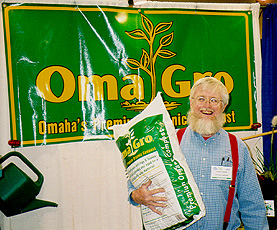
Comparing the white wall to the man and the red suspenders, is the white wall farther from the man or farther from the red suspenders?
the red suspenders

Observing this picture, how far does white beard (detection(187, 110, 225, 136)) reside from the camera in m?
1.83

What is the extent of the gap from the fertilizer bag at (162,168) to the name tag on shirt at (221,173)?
0.17m

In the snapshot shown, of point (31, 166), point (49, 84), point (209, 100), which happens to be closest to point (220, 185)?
point (209, 100)

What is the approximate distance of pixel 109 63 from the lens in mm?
2797

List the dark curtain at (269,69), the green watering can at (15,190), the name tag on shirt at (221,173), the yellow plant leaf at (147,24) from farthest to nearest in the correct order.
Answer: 1. the dark curtain at (269,69)
2. the yellow plant leaf at (147,24)
3. the green watering can at (15,190)
4. the name tag on shirt at (221,173)

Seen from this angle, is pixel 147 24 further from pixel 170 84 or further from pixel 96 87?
pixel 96 87

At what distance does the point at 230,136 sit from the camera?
188 centimetres

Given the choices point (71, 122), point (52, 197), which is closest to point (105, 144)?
point (71, 122)

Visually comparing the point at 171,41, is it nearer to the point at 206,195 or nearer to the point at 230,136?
the point at 230,136

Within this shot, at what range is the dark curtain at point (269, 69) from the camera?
3.12 metres

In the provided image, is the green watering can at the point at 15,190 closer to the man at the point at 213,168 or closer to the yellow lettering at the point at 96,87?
the yellow lettering at the point at 96,87

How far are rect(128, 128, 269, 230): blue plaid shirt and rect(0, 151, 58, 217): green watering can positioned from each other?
94 cm

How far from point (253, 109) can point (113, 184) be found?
4.71ft

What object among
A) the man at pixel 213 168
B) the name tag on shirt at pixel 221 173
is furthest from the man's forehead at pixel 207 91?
the name tag on shirt at pixel 221 173
